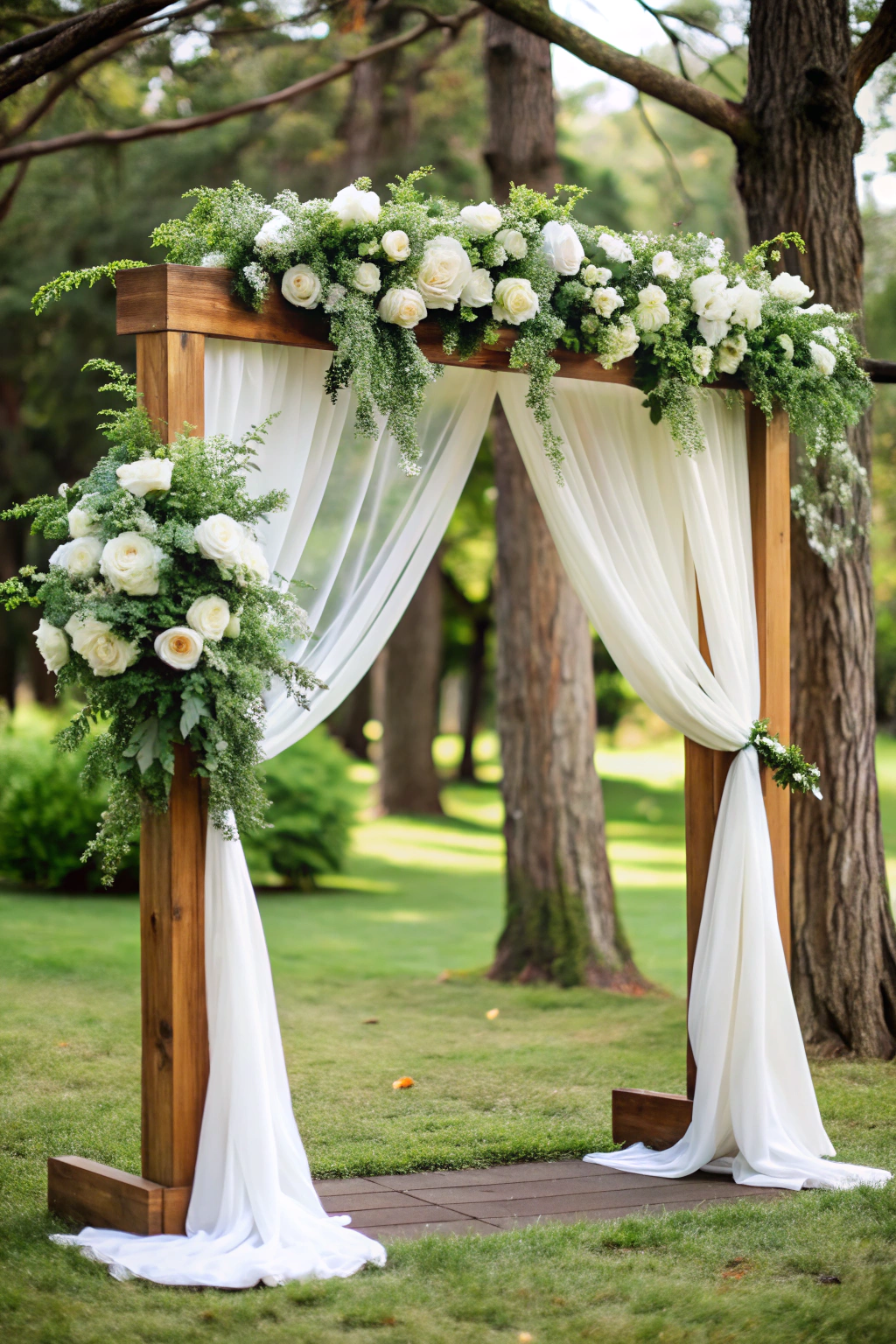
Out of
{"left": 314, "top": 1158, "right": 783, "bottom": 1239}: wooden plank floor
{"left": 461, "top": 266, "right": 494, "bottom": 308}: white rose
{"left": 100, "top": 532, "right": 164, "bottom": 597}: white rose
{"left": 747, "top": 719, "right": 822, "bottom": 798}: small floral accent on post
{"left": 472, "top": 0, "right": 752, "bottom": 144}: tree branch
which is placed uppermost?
{"left": 472, "top": 0, "right": 752, "bottom": 144}: tree branch

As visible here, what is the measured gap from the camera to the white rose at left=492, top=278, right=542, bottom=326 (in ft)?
13.1

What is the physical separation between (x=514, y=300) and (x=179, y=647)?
55.6 inches

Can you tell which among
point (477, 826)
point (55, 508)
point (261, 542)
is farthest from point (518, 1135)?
point (477, 826)

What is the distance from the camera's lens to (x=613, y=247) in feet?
13.9

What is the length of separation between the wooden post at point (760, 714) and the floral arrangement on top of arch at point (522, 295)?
165 mm

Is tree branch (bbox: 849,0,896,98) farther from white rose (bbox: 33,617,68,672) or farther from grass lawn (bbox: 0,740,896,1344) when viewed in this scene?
white rose (bbox: 33,617,68,672)

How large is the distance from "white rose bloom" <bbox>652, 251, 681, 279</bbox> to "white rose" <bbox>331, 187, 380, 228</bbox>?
38.5 inches

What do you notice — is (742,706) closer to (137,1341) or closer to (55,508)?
(55,508)

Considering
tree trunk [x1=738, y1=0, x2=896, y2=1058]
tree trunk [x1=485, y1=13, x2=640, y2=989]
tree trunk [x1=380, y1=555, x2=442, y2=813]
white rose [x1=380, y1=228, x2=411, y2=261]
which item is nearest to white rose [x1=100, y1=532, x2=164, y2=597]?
white rose [x1=380, y1=228, x2=411, y2=261]

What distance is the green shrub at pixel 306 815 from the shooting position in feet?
33.1

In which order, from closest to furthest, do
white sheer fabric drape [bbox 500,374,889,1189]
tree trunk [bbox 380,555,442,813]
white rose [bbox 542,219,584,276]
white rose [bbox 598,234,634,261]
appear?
white rose [bbox 542,219,584,276]
white rose [bbox 598,234,634,261]
white sheer fabric drape [bbox 500,374,889,1189]
tree trunk [bbox 380,555,442,813]

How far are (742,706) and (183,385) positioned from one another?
2.09m

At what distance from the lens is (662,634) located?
4543 mm

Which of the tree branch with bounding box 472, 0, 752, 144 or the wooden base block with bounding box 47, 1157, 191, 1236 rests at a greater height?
the tree branch with bounding box 472, 0, 752, 144
